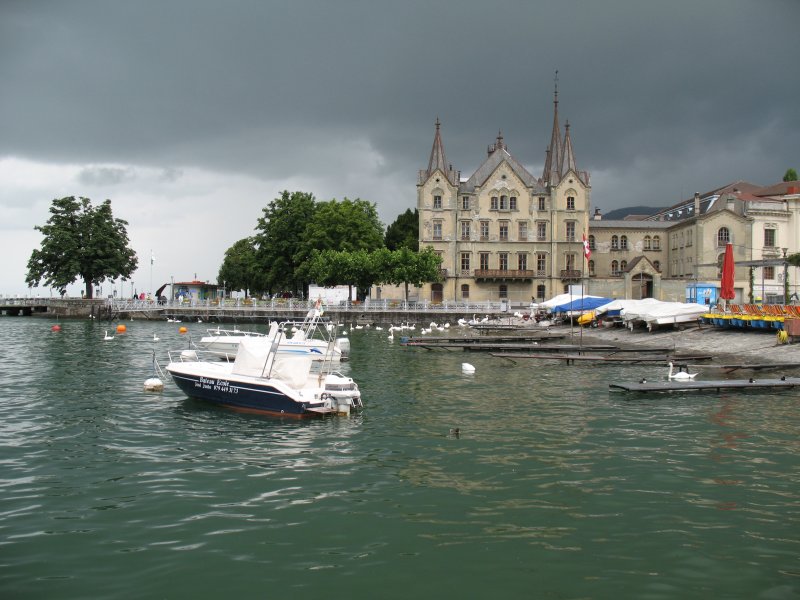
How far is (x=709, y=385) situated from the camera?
81.8 feet

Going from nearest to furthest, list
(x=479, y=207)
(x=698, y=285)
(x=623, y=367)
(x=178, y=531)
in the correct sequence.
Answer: (x=178, y=531) < (x=623, y=367) < (x=698, y=285) < (x=479, y=207)

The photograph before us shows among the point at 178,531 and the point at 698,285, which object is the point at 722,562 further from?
the point at 698,285

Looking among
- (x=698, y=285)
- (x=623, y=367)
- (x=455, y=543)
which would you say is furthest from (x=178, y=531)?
(x=698, y=285)

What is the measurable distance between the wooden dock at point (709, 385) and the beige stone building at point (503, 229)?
67.8 m

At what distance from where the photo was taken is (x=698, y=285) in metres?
79.0

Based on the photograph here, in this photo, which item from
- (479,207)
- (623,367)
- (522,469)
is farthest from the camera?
(479,207)

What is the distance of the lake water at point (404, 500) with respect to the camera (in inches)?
Answer: 360

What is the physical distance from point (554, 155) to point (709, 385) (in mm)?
77939

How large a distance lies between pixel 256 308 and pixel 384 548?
3016 inches

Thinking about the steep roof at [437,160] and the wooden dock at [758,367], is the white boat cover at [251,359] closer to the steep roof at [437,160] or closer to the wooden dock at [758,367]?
the wooden dock at [758,367]

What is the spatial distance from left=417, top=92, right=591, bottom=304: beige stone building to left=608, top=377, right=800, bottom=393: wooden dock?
67840 mm

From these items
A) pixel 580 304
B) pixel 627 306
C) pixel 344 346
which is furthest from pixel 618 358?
pixel 580 304

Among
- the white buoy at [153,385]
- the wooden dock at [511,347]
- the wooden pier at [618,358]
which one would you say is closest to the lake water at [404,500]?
the white buoy at [153,385]

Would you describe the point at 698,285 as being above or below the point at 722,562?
above
